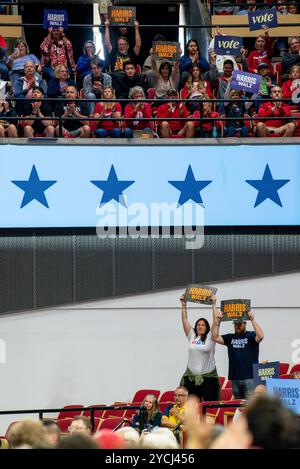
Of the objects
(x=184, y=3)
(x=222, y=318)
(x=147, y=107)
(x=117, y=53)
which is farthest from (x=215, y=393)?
(x=184, y=3)

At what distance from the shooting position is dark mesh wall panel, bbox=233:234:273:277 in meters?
18.4

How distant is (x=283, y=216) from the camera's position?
1822cm

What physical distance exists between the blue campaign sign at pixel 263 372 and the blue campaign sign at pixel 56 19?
8331mm

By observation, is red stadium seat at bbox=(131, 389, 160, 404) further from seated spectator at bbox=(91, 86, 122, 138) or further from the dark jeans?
seated spectator at bbox=(91, 86, 122, 138)

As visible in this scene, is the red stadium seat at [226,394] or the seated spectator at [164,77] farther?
the seated spectator at [164,77]

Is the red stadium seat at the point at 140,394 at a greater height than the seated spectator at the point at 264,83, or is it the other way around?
the seated spectator at the point at 264,83

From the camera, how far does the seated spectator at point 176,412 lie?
1305 cm

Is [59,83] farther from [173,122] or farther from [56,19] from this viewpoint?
[173,122]

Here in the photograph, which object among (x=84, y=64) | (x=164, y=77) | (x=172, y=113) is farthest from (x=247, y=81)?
(x=84, y=64)

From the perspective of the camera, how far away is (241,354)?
1546 cm

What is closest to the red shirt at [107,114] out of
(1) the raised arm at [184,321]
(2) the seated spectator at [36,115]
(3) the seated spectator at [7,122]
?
(2) the seated spectator at [36,115]

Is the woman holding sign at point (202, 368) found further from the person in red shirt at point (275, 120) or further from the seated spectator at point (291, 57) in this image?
the seated spectator at point (291, 57)

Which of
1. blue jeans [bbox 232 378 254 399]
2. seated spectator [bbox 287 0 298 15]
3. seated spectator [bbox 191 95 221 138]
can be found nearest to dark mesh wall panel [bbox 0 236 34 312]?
seated spectator [bbox 191 95 221 138]

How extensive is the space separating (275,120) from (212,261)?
2419 mm
